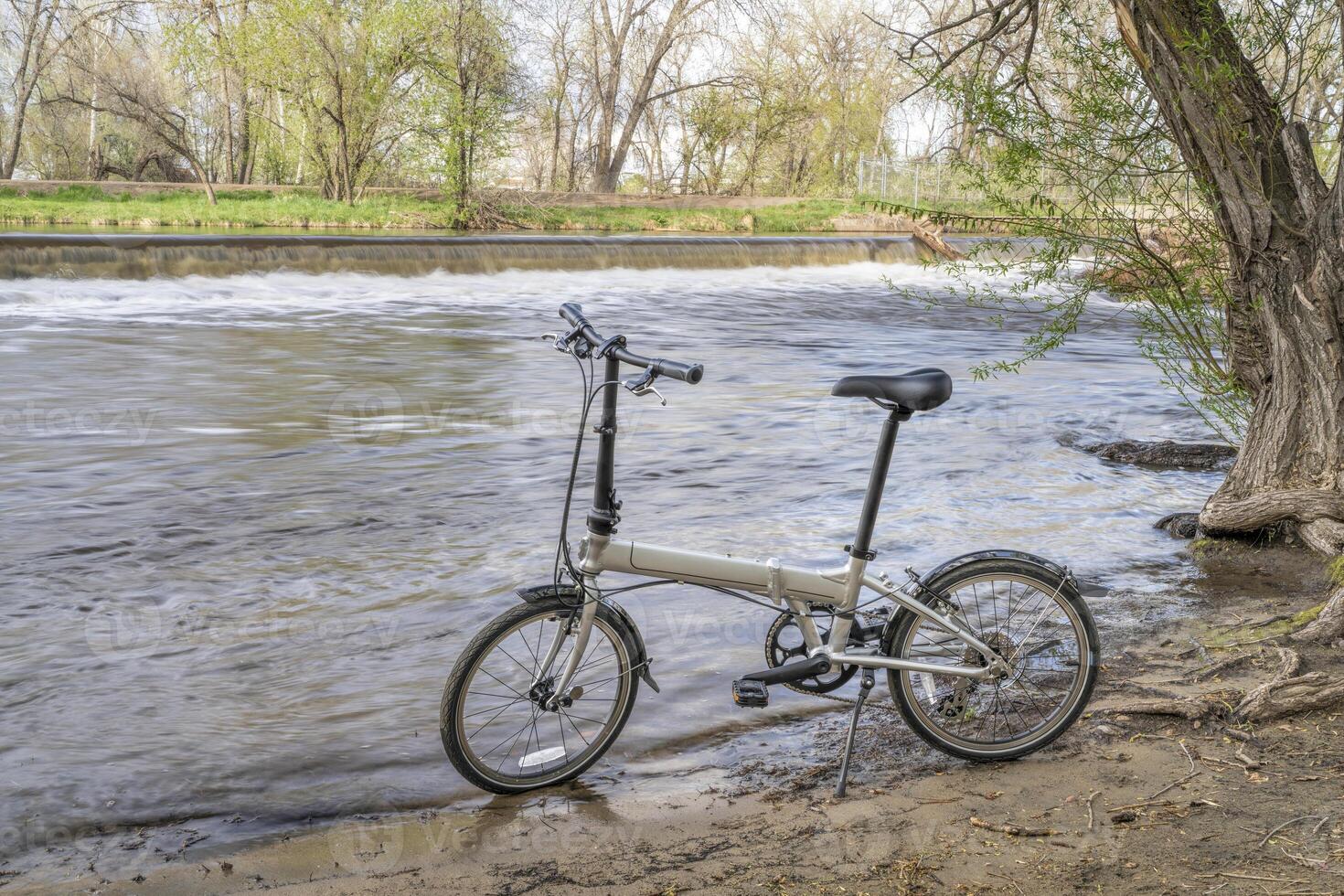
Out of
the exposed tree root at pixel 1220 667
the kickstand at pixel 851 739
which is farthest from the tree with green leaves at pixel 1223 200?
the kickstand at pixel 851 739

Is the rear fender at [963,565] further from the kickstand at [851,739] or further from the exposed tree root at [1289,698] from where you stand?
the exposed tree root at [1289,698]

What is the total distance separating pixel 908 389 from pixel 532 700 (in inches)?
57.4

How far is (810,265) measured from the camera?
2505 centimetres

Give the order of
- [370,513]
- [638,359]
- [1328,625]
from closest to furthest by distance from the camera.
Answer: [638,359] < [1328,625] < [370,513]

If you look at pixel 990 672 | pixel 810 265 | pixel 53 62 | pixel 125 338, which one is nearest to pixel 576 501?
pixel 990 672

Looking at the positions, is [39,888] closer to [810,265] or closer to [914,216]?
[914,216]

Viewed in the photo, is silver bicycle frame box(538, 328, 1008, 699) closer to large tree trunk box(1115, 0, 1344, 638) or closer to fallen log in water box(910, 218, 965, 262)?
large tree trunk box(1115, 0, 1344, 638)

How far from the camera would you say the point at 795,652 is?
3.74m

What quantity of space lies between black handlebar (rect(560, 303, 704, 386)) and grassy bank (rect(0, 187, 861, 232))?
25.6m

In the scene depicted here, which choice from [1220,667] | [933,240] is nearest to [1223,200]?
[1220,667]

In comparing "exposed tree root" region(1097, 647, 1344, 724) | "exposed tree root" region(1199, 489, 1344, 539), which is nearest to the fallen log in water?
"exposed tree root" region(1199, 489, 1344, 539)

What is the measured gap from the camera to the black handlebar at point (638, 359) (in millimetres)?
3045

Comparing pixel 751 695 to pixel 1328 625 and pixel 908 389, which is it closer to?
pixel 908 389

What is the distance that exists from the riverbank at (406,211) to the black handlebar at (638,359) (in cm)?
2539
